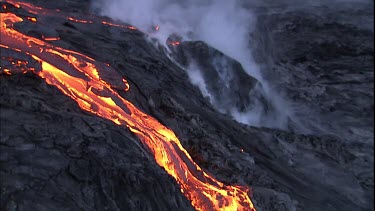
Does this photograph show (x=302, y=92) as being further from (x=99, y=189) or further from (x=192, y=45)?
(x=99, y=189)

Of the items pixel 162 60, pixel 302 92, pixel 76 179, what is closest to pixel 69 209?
pixel 76 179

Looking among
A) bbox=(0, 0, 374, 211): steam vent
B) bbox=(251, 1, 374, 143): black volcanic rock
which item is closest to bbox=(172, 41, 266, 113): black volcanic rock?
bbox=(0, 0, 374, 211): steam vent

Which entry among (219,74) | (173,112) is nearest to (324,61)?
(219,74)

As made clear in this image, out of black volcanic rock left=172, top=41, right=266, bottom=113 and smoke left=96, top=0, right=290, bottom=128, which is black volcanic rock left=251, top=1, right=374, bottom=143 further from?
black volcanic rock left=172, top=41, right=266, bottom=113

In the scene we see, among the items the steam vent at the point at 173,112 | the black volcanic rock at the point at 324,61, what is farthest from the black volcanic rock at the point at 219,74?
the black volcanic rock at the point at 324,61

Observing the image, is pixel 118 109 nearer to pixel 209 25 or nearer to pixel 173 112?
pixel 173 112

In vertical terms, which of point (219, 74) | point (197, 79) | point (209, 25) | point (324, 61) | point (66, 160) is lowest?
point (66, 160)

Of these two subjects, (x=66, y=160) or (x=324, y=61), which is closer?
(x=66, y=160)

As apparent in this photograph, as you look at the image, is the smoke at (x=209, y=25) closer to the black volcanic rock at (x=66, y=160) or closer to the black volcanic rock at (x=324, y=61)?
the black volcanic rock at (x=324, y=61)
